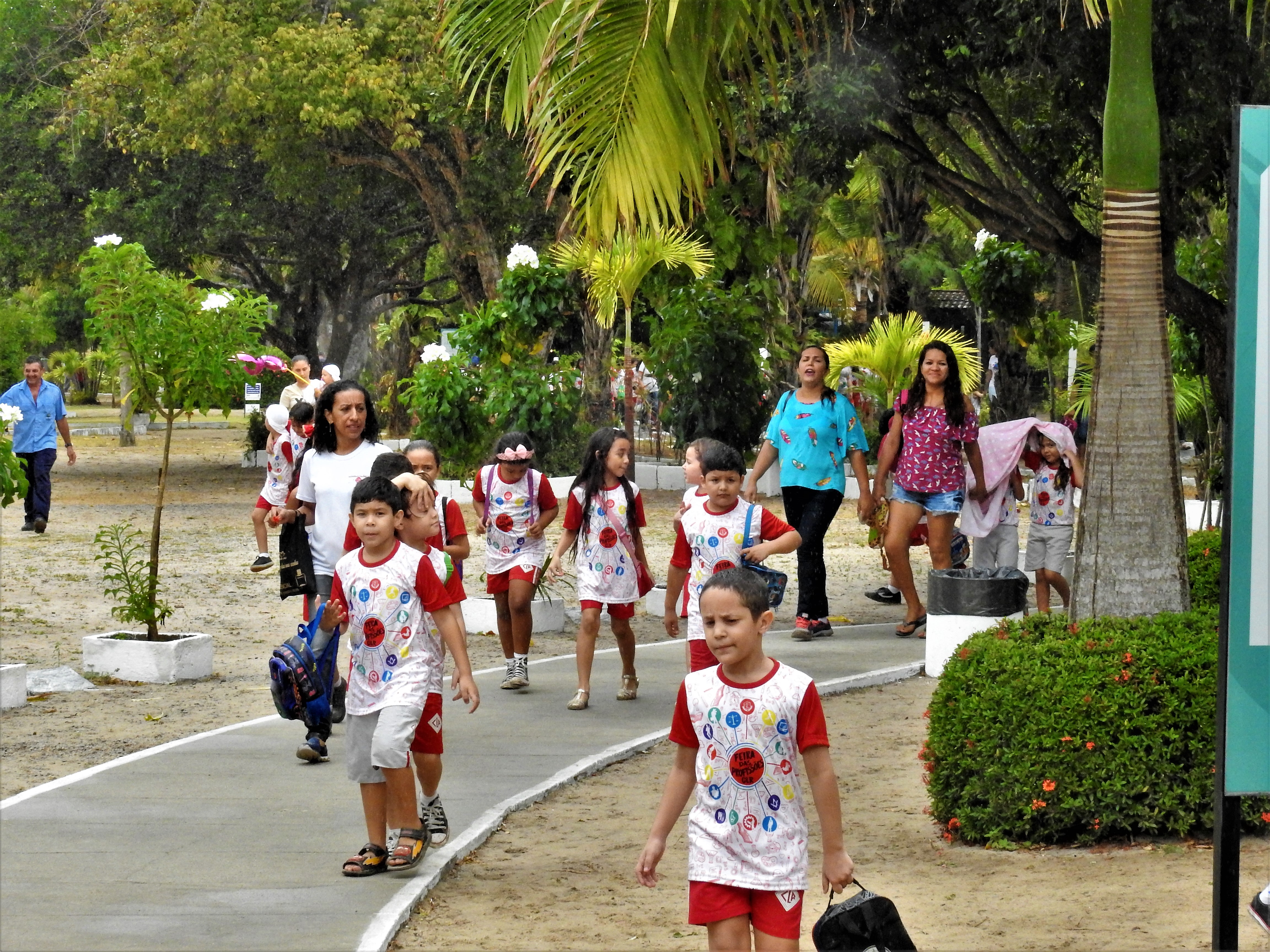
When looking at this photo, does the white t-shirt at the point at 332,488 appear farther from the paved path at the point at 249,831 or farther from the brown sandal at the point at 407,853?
the brown sandal at the point at 407,853

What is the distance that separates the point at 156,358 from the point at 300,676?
4.93m

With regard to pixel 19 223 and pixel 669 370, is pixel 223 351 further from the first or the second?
pixel 19 223

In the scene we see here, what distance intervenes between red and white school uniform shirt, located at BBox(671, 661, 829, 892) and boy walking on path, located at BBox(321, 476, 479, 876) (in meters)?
1.68

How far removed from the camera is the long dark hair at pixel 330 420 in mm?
7152

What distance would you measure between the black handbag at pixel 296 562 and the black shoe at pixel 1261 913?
4.75 meters

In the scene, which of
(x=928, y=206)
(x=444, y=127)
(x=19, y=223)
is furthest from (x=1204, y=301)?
(x=19, y=223)

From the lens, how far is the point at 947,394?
1057 cm

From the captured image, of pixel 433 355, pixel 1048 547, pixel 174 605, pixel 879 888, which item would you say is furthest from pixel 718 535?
pixel 433 355

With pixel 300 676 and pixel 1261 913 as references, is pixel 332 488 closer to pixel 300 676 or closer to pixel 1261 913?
pixel 300 676

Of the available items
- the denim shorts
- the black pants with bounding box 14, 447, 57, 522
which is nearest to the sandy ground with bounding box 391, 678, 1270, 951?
the denim shorts

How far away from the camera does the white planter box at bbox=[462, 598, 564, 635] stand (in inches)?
467

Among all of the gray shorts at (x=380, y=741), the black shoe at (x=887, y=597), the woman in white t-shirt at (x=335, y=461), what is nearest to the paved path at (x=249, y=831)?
the gray shorts at (x=380, y=741)

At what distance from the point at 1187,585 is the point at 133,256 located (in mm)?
6869

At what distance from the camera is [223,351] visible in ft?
35.0
